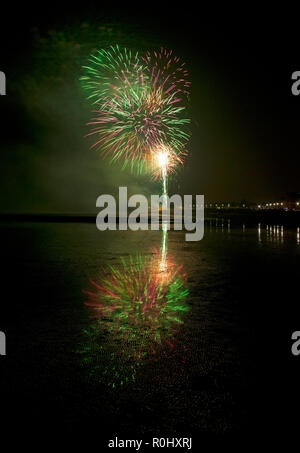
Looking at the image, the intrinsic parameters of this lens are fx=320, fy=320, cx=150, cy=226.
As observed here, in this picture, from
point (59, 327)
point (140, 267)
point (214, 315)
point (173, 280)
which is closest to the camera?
point (59, 327)

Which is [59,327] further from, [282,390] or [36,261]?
[36,261]

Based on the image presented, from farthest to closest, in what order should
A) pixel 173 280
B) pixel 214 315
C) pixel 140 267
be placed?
pixel 140 267 → pixel 173 280 → pixel 214 315

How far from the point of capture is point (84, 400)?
2.67 meters


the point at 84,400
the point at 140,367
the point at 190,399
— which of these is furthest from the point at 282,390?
the point at 84,400

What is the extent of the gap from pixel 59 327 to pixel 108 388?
1823mm

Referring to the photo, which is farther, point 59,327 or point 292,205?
point 292,205

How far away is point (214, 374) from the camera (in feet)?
10.2

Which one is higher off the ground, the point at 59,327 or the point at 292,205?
the point at 292,205

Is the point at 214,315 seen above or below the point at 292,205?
below
